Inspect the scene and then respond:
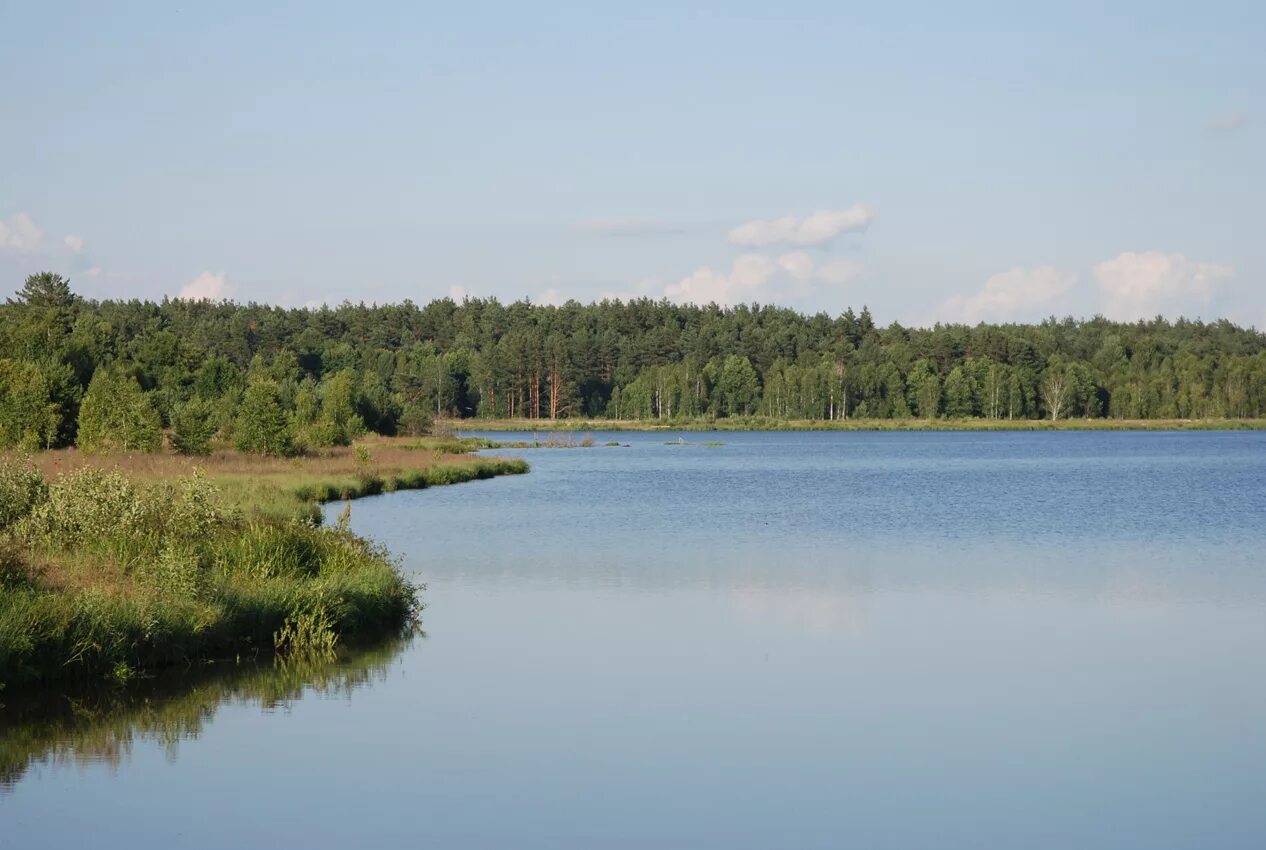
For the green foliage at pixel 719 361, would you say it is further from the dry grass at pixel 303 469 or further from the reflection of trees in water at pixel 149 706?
the reflection of trees in water at pixel 149 706

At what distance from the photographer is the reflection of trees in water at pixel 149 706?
517 inches

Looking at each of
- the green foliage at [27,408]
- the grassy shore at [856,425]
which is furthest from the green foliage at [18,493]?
the grassy shore at [856,425]

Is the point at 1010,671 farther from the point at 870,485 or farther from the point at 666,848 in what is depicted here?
the point at 870,485

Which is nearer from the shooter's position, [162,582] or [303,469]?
[162,582]

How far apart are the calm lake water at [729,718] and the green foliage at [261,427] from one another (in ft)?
82.0

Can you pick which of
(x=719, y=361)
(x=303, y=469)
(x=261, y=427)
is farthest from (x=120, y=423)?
(x=719, y=361)

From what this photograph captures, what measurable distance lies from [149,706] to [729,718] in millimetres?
6109

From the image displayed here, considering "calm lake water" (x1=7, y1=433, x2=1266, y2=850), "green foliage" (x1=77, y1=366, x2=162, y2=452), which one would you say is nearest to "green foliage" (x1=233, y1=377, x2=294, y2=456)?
"green foliage" (x1=77, y1=366, x2=162, y2=452)

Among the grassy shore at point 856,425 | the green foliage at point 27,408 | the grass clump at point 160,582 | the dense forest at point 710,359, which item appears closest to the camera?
the grass clump at point 160,582

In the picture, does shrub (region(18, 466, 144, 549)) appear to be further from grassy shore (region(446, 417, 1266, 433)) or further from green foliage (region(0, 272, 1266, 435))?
grassy shore (region(446, 417, 1266, 433))

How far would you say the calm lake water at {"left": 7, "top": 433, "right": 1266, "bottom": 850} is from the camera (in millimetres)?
11297

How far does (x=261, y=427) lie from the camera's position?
5481cm

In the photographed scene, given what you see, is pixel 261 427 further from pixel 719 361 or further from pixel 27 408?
pixel 719 361

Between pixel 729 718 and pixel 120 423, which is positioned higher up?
pixel 120 423
